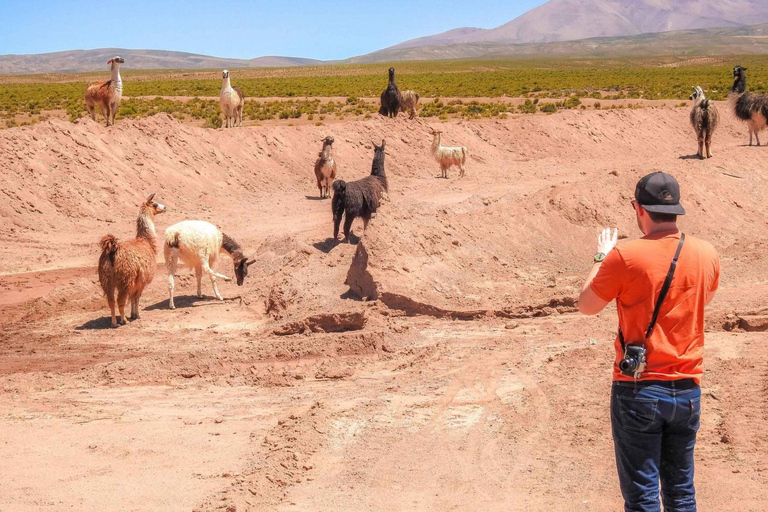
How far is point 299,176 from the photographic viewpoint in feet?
86.4

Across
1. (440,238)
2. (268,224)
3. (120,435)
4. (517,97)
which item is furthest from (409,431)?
(517,97)

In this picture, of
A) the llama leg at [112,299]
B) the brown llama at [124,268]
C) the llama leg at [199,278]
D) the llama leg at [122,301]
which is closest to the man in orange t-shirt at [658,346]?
the brown llama at [124,268]

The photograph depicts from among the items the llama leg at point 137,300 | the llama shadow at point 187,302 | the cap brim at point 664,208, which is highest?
the cap brim at point 664,208

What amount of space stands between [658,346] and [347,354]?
6.42 m

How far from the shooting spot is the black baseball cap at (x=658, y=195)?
178 inches

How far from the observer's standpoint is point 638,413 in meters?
4.38

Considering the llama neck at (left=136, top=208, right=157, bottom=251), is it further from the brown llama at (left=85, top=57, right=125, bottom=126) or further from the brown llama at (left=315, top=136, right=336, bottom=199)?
the brown llama at (left=85, top=57, right=125, bottom=126)

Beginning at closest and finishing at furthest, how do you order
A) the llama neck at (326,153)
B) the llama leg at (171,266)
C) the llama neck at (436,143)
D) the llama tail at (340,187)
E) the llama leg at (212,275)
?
the llama leg at (171,266)
the llama leg at (212,275)
the llama tail at (340,187)
the llama neck at (326,153)
the llama neck at (436,143)

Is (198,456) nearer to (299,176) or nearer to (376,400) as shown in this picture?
(376,400)

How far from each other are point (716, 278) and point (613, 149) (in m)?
29.6

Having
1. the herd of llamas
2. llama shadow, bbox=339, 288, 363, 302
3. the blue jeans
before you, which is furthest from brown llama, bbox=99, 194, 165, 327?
the blue jeans

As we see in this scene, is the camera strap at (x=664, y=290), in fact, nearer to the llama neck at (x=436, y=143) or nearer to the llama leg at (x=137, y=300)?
the llama leg at (x=137, y=300)

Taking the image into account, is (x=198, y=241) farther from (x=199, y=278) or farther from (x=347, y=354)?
(x=347, y=354)

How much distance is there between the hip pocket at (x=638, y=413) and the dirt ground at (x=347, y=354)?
1.95 metres
